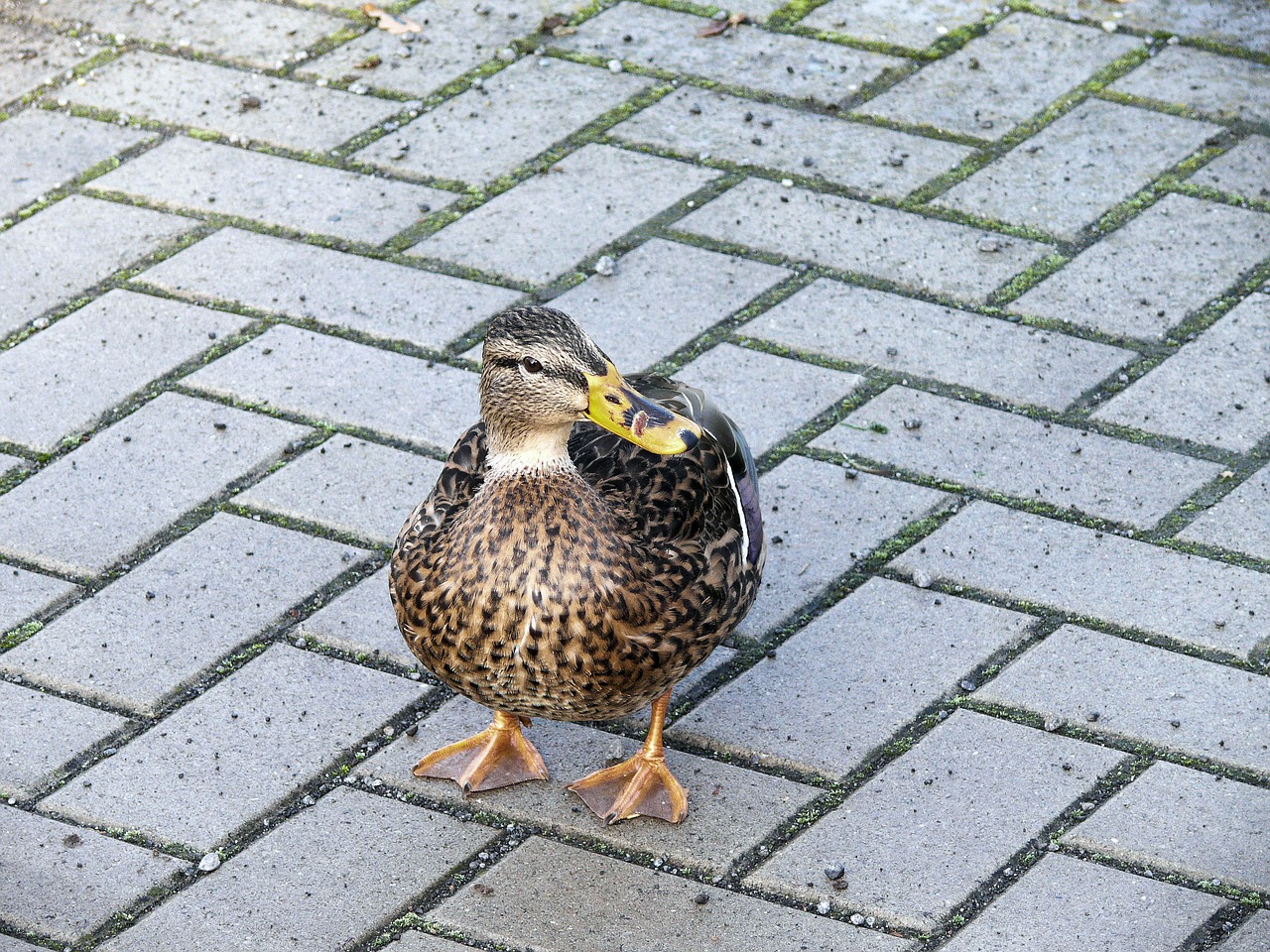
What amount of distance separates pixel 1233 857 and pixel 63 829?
85.5 inches

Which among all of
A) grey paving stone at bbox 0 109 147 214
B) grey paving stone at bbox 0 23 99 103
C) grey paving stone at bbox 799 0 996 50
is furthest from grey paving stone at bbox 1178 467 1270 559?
grey paving stone at bbox 0 23 99 103

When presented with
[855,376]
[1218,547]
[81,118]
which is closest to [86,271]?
[81,118]

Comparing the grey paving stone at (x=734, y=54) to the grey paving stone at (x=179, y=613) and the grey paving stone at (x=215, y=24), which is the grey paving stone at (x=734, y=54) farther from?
the grey paving stone at (x=179, y=613)

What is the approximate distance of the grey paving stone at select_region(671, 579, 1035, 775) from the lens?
3.39 m

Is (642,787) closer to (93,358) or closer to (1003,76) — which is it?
(93,358)

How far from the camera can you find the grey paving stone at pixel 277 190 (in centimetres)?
484

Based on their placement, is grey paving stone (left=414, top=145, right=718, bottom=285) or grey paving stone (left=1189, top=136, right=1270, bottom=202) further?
grey paving stone (left=1189, top=136, right=1270, bottom=202)

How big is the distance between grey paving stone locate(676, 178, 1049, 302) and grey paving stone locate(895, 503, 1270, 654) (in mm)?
923

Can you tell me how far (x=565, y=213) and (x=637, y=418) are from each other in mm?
1966

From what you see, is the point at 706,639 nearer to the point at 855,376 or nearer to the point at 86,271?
the point at 855,376

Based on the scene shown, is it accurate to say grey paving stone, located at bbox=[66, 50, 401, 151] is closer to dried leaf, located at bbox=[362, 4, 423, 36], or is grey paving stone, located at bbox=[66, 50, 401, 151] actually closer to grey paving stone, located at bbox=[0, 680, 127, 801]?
dried leaf, located at bbox=[362, 4, 423, 36]

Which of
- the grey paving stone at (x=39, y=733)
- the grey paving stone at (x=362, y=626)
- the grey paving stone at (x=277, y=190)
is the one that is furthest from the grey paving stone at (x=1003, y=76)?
the grey paving stone at (x=39, y=733)

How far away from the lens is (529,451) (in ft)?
10.1

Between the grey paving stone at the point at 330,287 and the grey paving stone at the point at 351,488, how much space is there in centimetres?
45
